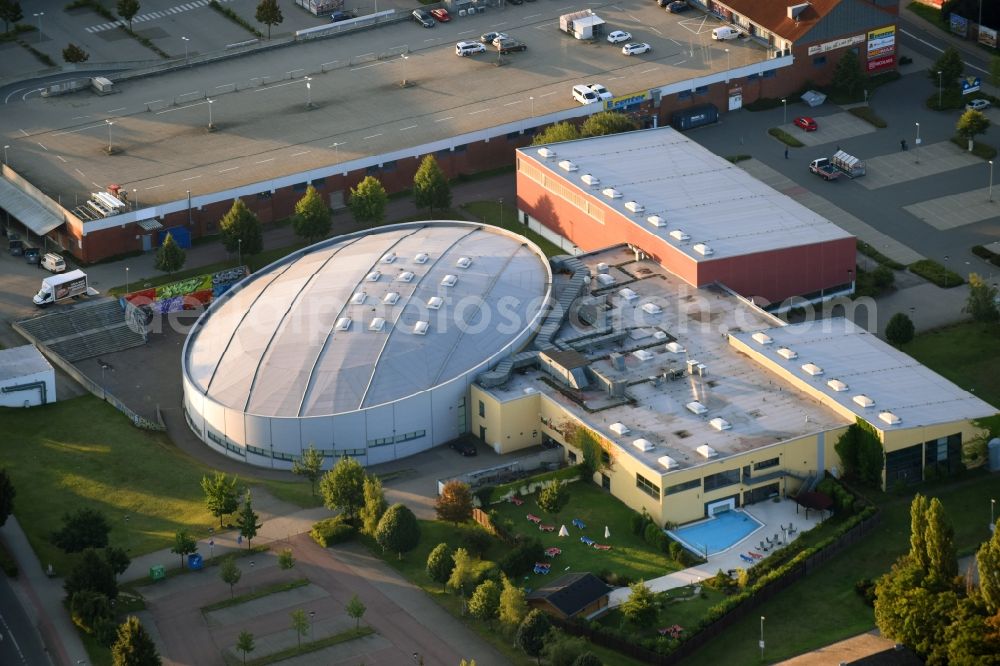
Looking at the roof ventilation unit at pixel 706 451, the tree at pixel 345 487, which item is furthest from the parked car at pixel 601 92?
the tree at pixel 345 487

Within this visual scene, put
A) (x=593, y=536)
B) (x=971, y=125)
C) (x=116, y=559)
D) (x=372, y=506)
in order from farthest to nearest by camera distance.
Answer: (x=971, y=125)
(x=593, y=536)
(x=372, y=506)
(x=116, y=559)

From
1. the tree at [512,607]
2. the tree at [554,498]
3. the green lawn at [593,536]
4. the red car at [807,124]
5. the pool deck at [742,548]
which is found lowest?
the pool deck at [742,548]

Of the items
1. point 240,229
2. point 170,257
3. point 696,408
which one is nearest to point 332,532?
point 696,408

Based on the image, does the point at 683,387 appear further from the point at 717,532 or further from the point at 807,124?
the point at 807,124

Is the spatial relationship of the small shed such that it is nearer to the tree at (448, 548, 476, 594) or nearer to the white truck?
the white truck

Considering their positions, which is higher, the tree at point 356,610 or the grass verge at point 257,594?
the tree at point 356,610

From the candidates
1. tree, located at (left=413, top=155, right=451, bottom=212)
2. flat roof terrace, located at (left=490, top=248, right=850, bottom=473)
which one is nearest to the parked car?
tree, located at (left=413, top=155, right=451, bottom=212)

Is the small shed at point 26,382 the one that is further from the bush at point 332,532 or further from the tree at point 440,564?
the tree at point 440,564
